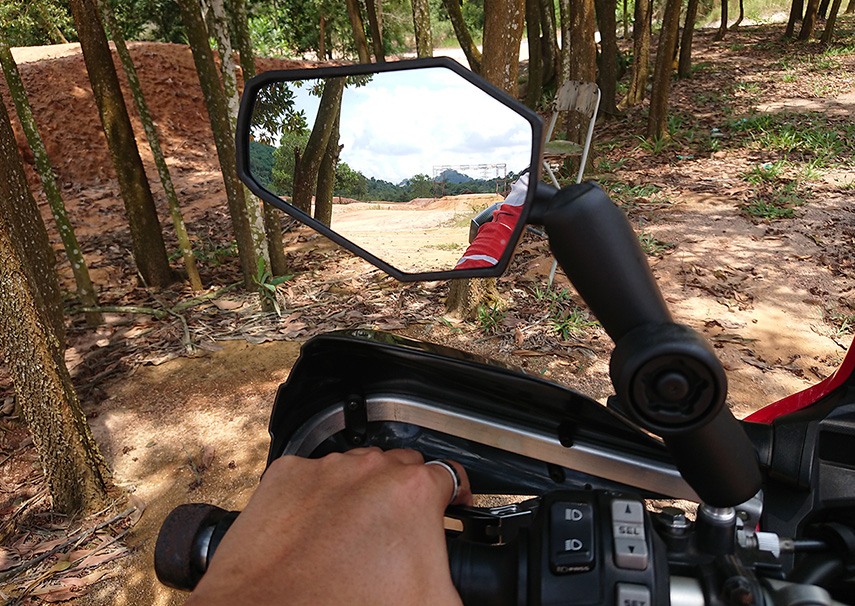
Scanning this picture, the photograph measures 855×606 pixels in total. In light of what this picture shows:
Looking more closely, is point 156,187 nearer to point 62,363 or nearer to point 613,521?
point 62,363

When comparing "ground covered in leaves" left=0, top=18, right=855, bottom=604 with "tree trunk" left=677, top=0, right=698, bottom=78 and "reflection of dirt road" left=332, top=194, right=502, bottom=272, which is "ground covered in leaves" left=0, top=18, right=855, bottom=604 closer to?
"reflection of dirt road" left=332, top=194, right=502, bottom=272

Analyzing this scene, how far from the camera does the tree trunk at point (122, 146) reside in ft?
15.0

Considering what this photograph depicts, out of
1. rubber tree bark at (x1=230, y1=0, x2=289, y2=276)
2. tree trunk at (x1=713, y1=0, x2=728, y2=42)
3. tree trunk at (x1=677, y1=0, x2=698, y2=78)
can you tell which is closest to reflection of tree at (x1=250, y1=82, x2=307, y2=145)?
rubber tree bark at (x1=230, y1=0, x2=289, y2=276)

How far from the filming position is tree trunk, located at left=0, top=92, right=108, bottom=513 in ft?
8.18

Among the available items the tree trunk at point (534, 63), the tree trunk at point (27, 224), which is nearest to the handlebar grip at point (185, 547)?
the tree trunk at point (27, 224)

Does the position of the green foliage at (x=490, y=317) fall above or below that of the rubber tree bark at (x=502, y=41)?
below

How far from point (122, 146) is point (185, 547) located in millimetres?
5125

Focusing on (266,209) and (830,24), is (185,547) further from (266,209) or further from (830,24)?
(830,24)

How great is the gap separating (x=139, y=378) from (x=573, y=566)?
13.9 ft

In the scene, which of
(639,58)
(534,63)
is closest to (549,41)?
(534,63)

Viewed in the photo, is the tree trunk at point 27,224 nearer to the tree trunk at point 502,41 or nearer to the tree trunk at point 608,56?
the tree trunk at point 502,41

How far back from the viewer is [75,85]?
37.1 ft

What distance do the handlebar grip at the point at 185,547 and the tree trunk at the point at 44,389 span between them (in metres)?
2.15

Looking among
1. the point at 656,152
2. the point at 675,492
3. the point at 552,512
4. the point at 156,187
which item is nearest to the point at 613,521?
the point at 552,512
